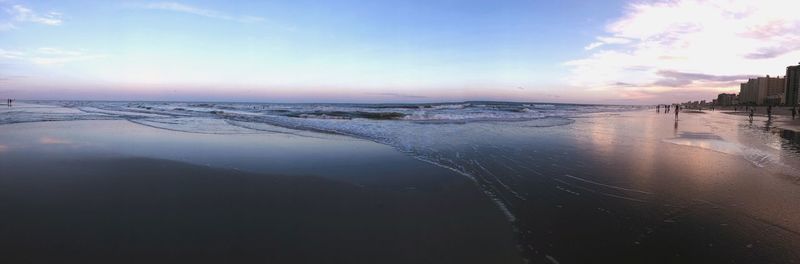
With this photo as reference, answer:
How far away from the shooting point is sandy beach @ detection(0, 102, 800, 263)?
3707mm

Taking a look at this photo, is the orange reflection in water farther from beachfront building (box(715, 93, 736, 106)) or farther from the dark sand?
beachfront building (box(715, 93, 736, 106))

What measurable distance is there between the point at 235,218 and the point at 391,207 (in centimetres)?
189

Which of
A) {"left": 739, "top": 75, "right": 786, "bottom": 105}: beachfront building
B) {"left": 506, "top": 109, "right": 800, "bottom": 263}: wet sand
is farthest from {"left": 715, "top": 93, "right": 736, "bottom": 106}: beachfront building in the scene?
{"left": 506, "top": 109, "right": 800, "bottom": 263}: wet sand

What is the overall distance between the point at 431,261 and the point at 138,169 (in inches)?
251

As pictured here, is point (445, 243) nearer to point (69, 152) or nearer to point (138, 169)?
point (138, 169)

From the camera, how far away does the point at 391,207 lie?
516 cm

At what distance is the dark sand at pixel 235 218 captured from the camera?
361 centimetres

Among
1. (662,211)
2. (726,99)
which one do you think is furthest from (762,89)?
(662,211)

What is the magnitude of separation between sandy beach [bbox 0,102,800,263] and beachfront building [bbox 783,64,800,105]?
14048 cm

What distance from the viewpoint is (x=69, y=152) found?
30.0ft

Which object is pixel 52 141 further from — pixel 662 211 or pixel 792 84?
pixel 792 84

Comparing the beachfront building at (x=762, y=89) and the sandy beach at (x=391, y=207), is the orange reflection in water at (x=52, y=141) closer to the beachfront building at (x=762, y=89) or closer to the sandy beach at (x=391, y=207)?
the sandy beach at (x=391, y=207)

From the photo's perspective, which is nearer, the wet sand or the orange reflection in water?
the wet sand

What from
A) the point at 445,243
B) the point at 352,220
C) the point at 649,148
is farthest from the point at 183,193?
the point at 649,148
